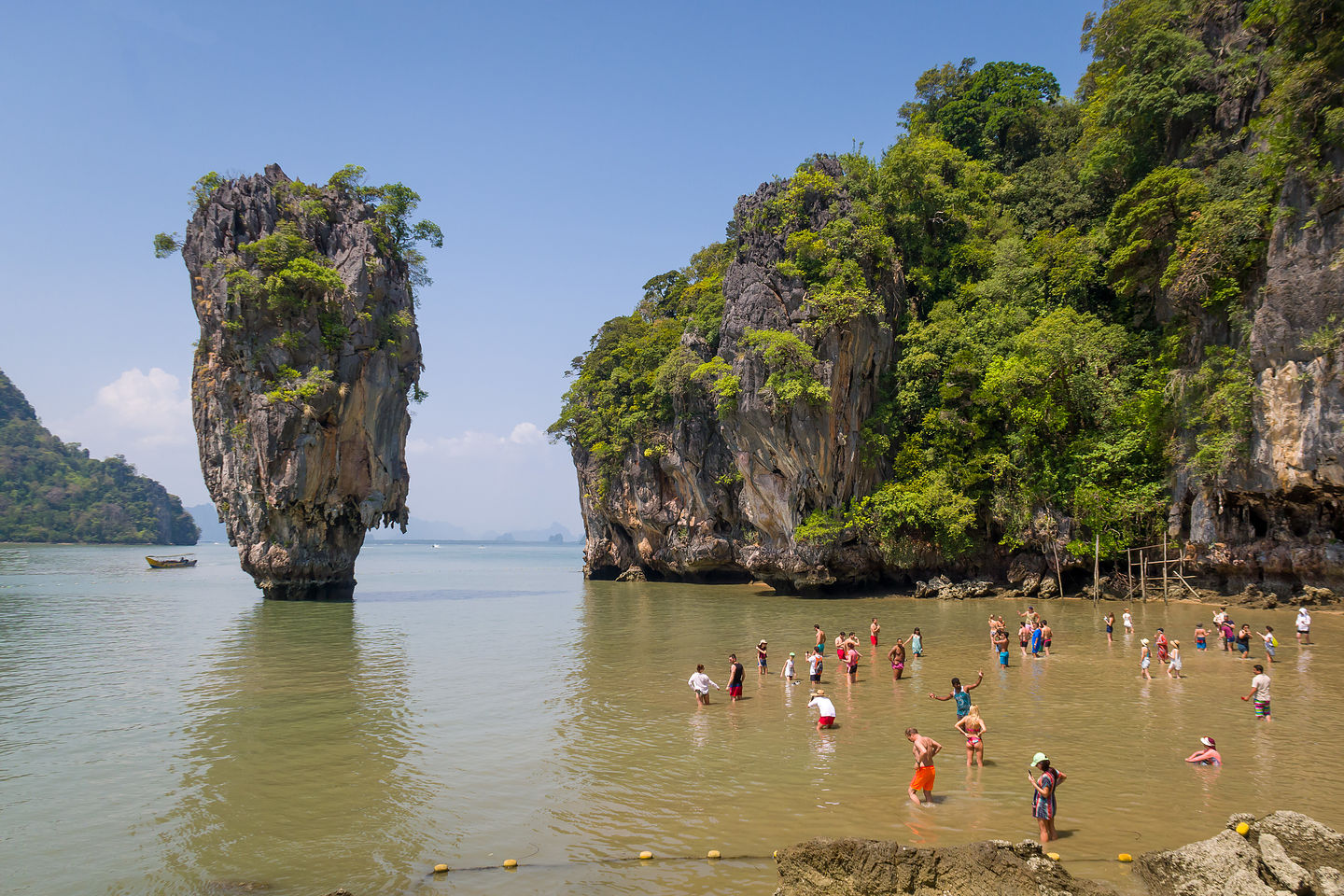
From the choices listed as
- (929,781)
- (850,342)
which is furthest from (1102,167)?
(929,781)

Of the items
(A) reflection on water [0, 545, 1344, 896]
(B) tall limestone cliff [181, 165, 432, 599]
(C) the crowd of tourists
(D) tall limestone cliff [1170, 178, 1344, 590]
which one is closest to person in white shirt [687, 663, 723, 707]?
(C) the crowd of tourists

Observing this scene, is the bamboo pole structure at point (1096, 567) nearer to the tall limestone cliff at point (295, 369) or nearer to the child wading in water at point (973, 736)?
the child wading in water at point (973, 736)

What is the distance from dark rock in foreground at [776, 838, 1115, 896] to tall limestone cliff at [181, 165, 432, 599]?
36.0m

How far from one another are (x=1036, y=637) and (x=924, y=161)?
2727 cm

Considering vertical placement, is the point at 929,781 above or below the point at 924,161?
below

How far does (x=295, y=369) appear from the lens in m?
37.1

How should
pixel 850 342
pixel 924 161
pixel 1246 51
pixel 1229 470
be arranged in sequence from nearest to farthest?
pixel 1229 470 < pixel 1246 51 < pixel 850 342 < pixel 924 161

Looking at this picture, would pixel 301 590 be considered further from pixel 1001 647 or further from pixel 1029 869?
pixel 1029 869

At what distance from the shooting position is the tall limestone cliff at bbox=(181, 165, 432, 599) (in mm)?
36625

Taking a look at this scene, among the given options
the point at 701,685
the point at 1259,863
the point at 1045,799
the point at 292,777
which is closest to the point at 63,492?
the point at 292,777

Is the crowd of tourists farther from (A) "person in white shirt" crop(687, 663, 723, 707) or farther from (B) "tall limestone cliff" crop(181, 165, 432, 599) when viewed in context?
(B) "tall limestone cliff" crop(181, 165, 432, 599)

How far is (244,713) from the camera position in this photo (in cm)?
1631

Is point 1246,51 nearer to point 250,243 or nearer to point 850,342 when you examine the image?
point 850,342

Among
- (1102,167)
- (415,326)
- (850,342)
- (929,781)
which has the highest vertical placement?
(1102,167)
